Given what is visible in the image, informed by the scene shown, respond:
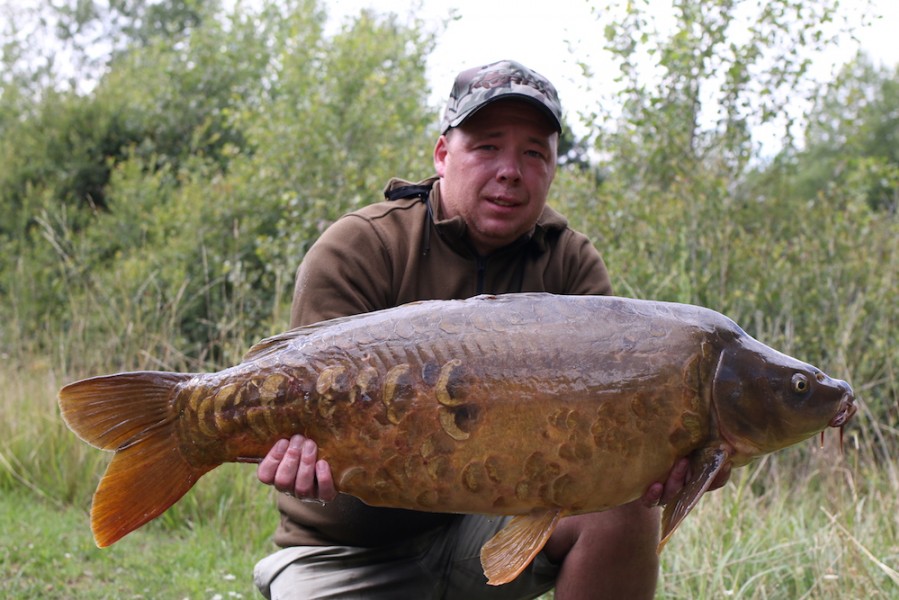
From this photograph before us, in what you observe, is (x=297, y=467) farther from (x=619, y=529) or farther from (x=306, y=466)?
(x=619, y=529)

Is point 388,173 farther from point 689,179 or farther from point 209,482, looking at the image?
point 209,482

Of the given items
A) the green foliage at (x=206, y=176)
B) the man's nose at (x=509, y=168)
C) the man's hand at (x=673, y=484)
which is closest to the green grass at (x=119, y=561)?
the green foliage at (x=206, y=176)

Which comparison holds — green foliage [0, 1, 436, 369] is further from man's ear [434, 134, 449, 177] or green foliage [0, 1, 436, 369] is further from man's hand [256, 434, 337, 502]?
man's hand [256, 434, 337, 502]

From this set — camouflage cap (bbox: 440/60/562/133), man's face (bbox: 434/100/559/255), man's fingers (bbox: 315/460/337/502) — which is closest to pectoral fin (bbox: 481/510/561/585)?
man's fingers (bbox: 315/460/337/502)

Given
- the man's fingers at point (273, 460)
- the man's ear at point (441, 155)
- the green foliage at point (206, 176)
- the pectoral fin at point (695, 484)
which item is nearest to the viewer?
the pectoral fin at point (695, 484)

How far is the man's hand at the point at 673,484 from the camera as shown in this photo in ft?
5.81

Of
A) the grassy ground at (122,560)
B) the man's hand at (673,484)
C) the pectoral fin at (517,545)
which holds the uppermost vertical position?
the man's hand at (673,484)

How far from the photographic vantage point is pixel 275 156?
23.8ft

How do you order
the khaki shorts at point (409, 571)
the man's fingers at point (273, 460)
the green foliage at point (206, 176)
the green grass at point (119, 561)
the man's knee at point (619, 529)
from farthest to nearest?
1. the green foliage at point (206, 176)
2. the green grass at point (119, 561)
3. the khaki shorts at point (409, 571)
4. the man's knee at point (619, 529)
5. the man's fingers at point (273, 460)

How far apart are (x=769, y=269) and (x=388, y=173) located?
255cm

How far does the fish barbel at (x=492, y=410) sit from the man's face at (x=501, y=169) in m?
0.58

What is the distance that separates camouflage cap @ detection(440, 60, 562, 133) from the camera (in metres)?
2.36

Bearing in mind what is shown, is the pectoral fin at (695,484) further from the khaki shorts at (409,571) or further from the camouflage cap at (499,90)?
the camouflage cap at (499,90)

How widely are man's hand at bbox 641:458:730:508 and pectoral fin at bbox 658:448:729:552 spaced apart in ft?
0.05
